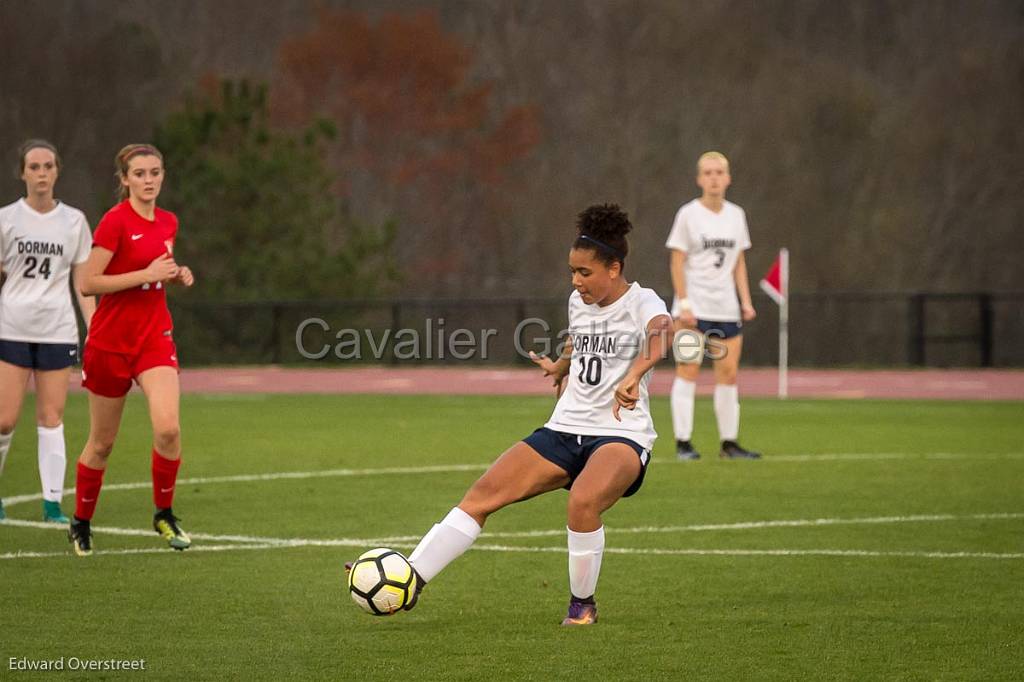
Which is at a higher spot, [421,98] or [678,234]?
[421,98]

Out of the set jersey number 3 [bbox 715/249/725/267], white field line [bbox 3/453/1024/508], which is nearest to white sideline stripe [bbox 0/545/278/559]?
white field line [bbox 3/453/1024/508]

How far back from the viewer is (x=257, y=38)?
63625 millimetres

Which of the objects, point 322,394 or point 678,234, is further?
point 322,394

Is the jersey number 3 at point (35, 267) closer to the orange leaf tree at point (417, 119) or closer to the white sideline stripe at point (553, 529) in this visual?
the white sideline stripe at point (553, 529)

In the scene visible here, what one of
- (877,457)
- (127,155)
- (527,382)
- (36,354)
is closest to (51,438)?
(36,354)

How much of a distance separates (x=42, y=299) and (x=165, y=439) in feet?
5.89

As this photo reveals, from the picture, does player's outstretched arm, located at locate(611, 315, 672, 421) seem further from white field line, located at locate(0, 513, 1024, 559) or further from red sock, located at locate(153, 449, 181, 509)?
red sock, located at locate(153, 449, 181, 509)

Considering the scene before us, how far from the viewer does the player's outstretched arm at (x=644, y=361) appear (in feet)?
22.3

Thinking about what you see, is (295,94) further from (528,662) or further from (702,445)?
(528,662)

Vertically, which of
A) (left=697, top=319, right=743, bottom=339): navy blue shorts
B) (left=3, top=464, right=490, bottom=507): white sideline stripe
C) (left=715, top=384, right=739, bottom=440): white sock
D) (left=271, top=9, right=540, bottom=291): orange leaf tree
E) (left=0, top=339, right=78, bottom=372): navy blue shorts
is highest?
(left=271, top=9, right=540, bottom=291): orange leaf tree

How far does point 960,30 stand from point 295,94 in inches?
905

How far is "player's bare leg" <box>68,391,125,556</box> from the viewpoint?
868 centimetres

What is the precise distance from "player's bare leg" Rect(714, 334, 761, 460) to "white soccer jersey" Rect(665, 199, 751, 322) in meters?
0.26

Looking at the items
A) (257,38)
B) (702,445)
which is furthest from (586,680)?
(257,38)
